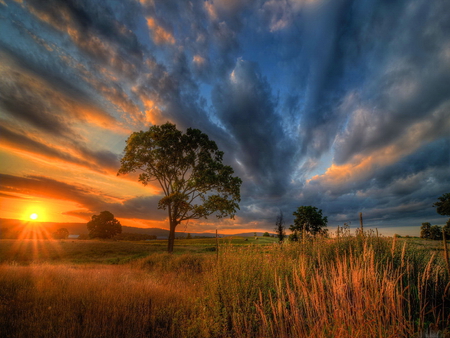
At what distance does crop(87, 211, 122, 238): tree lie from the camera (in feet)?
161

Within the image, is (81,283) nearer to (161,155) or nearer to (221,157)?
(161,155)

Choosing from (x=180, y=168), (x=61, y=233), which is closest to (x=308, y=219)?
(x=180, y=168)

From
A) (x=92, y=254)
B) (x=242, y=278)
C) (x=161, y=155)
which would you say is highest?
(x=161, y=155)

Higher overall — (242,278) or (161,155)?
(161,155)

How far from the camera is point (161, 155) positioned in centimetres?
2047

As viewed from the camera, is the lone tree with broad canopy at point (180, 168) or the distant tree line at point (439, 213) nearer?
the lone tree with broad canopy at point (180, 168)

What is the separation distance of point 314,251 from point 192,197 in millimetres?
13320

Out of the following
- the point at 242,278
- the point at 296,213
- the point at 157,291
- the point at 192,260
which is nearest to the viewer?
the point at 242,278

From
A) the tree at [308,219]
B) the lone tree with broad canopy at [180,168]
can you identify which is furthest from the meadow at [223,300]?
the tree at [308,219]

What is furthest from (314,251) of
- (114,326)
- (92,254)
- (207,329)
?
(92,254)

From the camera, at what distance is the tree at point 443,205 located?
42.8 meters

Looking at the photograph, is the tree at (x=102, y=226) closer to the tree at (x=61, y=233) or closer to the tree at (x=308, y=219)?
the tree at (x=61, y=233)

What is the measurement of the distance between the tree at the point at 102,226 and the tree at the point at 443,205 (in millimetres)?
73739

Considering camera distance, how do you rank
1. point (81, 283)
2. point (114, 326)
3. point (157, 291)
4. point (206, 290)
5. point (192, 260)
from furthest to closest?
point (192, 260)
point (81, 283)
point (157, 291)
point (206, 290)
point (114, 326)
